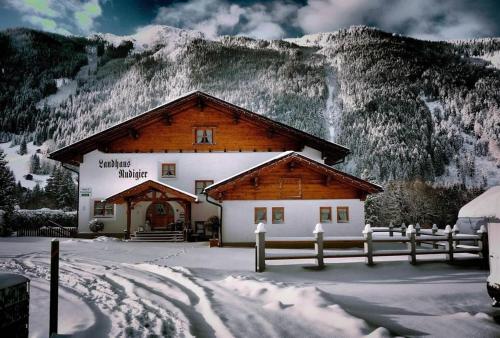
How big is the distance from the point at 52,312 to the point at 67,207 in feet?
190

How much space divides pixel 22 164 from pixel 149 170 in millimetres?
109992

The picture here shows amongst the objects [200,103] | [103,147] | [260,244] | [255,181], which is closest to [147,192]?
[103,147]

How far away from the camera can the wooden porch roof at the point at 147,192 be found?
21.6 m

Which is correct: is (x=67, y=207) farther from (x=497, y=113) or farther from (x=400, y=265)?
(x=497, y=113)

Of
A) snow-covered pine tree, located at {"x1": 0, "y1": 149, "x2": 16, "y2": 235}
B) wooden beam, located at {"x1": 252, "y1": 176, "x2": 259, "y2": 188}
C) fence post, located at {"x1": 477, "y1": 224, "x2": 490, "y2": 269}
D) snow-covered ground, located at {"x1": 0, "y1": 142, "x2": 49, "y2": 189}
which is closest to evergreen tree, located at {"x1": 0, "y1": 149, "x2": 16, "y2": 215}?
snow-covered pine tree, located at {"x1": 0, "y1": 149, "x2": 16, "y2": 235}

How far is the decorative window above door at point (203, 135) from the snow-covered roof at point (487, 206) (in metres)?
17.7

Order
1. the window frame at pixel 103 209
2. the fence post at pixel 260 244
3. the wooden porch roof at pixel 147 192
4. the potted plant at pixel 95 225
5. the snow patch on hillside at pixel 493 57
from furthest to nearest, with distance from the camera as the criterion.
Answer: the snow patch on hillside at pixel 493 57, the window frame at pixel 103 209, the potted plant at pixel 95 225, the wooden porch roof at pixel 147 192, the fence post at pixel 260 244

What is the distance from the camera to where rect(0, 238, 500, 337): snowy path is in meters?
5.70

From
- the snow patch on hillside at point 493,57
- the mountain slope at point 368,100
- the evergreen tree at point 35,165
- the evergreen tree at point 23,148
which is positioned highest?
the snow patch on hillside at point 493,57

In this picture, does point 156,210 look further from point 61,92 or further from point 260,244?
point 61,92

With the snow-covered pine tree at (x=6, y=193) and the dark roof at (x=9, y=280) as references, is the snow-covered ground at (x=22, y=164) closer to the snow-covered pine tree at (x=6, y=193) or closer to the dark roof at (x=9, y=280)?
the snow-covered pine tree at (x=6, y=193)

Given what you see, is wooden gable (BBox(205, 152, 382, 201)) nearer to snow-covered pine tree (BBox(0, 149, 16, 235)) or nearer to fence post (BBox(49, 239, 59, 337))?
fence post (BBox(49, 239, 59, 337))

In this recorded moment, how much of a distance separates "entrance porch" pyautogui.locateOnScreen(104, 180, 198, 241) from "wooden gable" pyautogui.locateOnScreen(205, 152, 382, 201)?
4.19 meters

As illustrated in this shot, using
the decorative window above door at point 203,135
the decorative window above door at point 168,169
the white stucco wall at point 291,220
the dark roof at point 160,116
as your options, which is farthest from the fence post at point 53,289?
the dark roof at point 160,116
